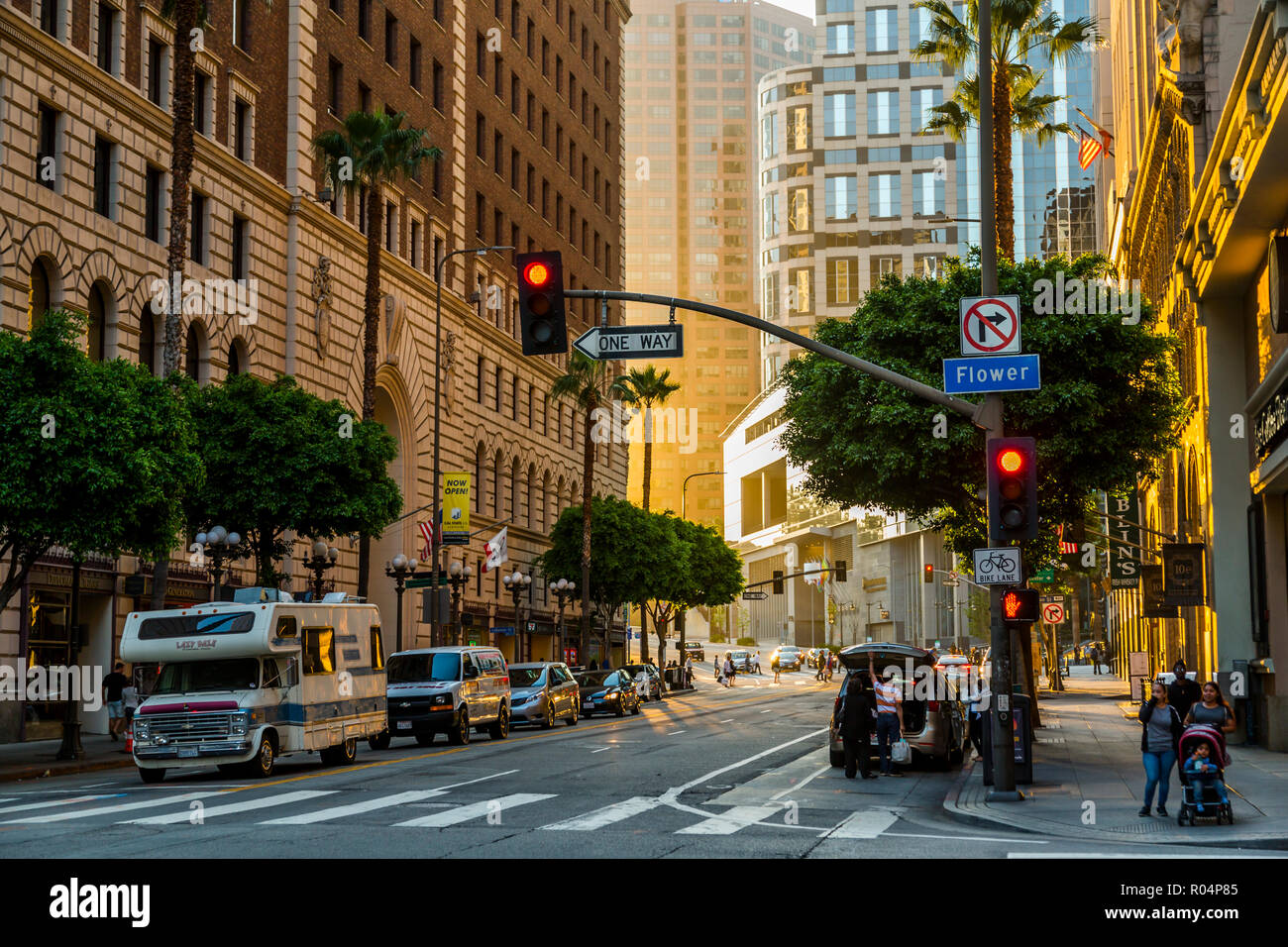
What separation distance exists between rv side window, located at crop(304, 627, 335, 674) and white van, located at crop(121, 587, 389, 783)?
2 centimetres

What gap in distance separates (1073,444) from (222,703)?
16.4m

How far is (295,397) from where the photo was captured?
1340 inches

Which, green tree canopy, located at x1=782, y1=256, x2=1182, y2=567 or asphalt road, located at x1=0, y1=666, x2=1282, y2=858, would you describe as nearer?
asphalt road, located at x1=0, y1=666, x2=1282, y2=858

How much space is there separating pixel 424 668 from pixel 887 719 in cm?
1171

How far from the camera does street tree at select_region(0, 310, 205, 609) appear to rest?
74.8ft

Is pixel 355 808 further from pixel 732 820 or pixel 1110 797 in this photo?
pixel 1110 797

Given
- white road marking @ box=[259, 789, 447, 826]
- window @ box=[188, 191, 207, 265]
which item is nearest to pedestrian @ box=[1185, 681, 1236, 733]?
white road marking @ box=[259, 789, 447, 826]

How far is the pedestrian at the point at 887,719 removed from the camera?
76.9 ft

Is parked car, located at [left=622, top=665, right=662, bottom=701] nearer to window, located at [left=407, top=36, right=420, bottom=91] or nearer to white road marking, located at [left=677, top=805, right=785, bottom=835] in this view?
window, located at [left=407, top=36, right=420, bottom=91]

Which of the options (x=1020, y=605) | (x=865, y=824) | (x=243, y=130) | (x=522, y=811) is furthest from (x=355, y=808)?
(x=243, y=130)

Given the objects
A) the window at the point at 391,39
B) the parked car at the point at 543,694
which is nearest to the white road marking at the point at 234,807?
the parked car at the point at 543,694

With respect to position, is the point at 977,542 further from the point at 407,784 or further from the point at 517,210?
the point at 517,210
